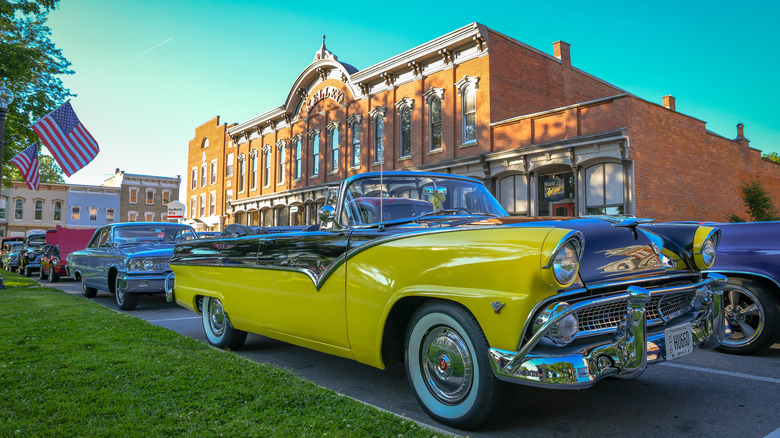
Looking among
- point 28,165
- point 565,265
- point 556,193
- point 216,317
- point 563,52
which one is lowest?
point 216,317

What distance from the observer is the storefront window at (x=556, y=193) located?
52.4 ft

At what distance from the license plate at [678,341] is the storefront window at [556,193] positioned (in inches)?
519

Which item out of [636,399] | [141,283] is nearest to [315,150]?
[141,283]

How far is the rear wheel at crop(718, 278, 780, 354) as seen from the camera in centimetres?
480

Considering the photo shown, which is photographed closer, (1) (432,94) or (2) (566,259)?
(2) (566,259)

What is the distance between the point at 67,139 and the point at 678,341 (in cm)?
1469

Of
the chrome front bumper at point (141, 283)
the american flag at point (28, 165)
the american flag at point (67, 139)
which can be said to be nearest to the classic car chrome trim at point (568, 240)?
the chrome front bumper at point (141, 283)

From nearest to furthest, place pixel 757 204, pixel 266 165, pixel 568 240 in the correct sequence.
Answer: pixel 568 240 → pixel 757 204 → pixel 266 165

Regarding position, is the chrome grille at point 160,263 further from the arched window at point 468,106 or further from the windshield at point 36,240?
the windshield at point 36,240

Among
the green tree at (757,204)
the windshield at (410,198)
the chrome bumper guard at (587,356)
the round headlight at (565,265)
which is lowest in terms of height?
the chrome bumper guard at (587,356)

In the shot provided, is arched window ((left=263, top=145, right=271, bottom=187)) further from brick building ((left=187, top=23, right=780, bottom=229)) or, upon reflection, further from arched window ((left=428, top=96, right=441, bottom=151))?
arched window ((left=428, top=96, right=441, bottom=151))

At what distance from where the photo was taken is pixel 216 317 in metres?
5.67

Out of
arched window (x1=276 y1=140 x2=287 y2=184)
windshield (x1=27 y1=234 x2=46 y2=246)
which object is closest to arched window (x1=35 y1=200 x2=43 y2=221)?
arched window (x1=276 y1=140 x2=287 y2=184)

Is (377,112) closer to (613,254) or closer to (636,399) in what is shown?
(636,399)
